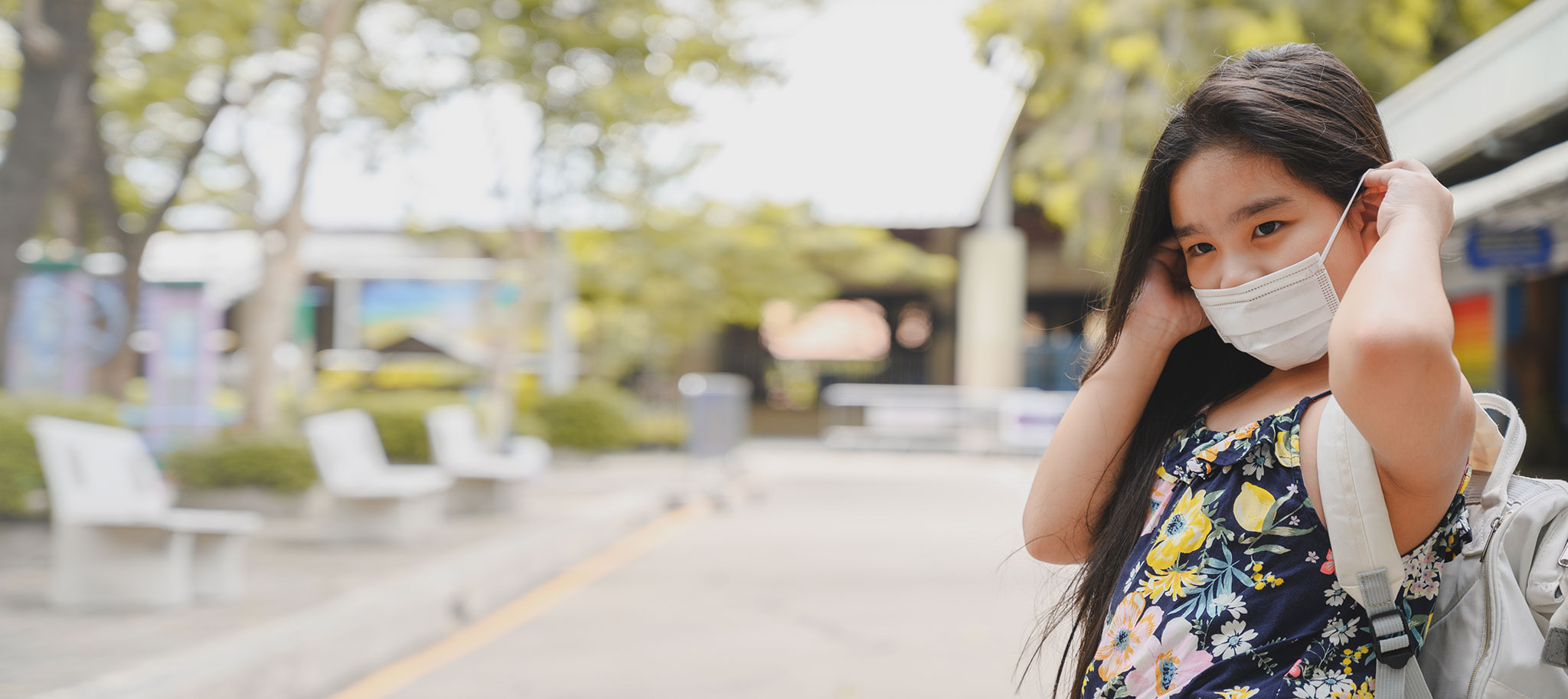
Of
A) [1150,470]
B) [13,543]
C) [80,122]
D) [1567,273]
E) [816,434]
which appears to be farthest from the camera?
[816,434]

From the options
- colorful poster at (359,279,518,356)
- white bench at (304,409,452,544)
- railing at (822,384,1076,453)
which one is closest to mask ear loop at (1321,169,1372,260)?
white bench at (304,409,452,544)

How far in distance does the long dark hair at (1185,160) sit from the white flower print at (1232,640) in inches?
10.5

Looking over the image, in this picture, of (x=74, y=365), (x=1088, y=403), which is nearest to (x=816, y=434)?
(x=74, y=365)

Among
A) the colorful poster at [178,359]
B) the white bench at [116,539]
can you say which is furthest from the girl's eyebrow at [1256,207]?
the colorful poster at [178,359]

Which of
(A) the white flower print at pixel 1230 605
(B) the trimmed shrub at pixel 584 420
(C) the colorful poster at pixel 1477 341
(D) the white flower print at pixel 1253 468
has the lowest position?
(B) the trimmed shrub at pixel 584 420

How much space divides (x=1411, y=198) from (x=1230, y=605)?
0.48 m

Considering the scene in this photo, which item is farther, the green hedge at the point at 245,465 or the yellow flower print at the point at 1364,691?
the green hedge at the point at 245,465

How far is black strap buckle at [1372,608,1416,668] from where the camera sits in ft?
4.19

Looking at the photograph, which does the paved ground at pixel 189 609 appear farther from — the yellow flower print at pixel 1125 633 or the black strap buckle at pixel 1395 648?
the black strap buckle at pixel 1395 648

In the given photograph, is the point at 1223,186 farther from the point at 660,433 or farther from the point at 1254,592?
the point at 660,433

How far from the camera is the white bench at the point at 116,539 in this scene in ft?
20.2

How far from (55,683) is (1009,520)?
30.2 ft

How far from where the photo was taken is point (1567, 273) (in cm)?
1215

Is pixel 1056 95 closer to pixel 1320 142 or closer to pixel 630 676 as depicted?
pixel 630 676
